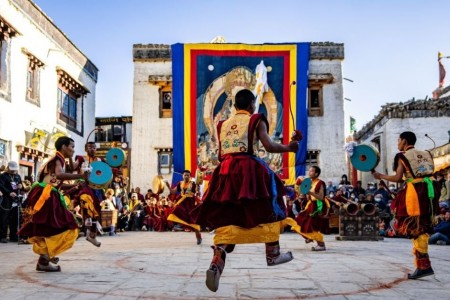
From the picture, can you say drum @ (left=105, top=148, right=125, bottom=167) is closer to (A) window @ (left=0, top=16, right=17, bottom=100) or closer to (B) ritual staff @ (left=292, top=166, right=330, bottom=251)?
(B) ritual staff @ (left=292, top=166, right=330, bottom=251)

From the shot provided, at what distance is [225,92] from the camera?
77.6 feet

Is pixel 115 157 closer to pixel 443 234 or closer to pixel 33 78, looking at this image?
pixel 443 234

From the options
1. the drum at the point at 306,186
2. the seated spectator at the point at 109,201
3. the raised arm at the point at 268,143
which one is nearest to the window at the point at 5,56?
the seated spectator at the point at 109,201

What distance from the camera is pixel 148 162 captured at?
24.2m

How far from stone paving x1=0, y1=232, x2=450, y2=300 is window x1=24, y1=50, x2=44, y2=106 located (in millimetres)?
11404

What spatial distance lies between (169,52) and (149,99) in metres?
2.42

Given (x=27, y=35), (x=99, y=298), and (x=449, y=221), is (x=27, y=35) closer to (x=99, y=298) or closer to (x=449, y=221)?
(x=449, y=221)

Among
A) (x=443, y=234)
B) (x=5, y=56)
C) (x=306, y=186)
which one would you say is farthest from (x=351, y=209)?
(x=5, y=56)

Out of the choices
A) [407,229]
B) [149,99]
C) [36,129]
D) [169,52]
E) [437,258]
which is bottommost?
[437,258]

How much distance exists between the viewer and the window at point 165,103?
24531 mm

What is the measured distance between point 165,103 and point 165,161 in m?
2.73

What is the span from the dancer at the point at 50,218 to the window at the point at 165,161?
59.1 feet

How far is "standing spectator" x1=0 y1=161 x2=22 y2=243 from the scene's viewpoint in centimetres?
1152

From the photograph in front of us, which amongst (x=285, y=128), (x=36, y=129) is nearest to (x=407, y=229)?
(x=36, y=129)
